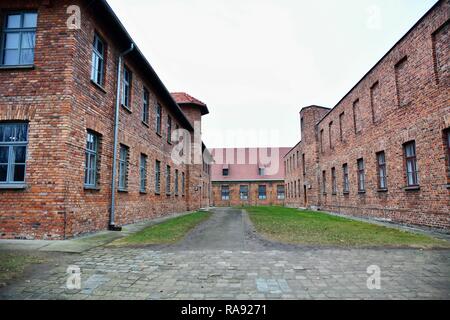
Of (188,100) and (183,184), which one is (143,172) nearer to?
(183,184)

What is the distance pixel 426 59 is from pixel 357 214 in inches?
351

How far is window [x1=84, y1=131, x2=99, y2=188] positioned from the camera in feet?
29.7

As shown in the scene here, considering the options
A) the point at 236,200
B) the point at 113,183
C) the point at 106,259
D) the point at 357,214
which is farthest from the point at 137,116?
the point at 236,200

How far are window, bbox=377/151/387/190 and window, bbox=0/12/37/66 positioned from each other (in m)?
13.9

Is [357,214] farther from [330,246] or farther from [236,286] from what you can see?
[236,286]

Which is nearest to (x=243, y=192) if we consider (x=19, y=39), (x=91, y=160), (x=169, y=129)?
(x=169, y=129)

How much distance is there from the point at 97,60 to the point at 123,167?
13.2ft

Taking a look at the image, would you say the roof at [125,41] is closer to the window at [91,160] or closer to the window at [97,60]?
the window at [97,60]

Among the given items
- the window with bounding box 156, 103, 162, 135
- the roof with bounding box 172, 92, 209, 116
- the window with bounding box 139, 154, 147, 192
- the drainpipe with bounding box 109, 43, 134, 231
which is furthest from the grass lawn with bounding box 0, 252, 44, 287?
the roof with bounding box 172, 92, 209, 116

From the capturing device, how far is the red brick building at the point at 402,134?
9.73 metres

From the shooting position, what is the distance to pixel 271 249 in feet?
21.8
